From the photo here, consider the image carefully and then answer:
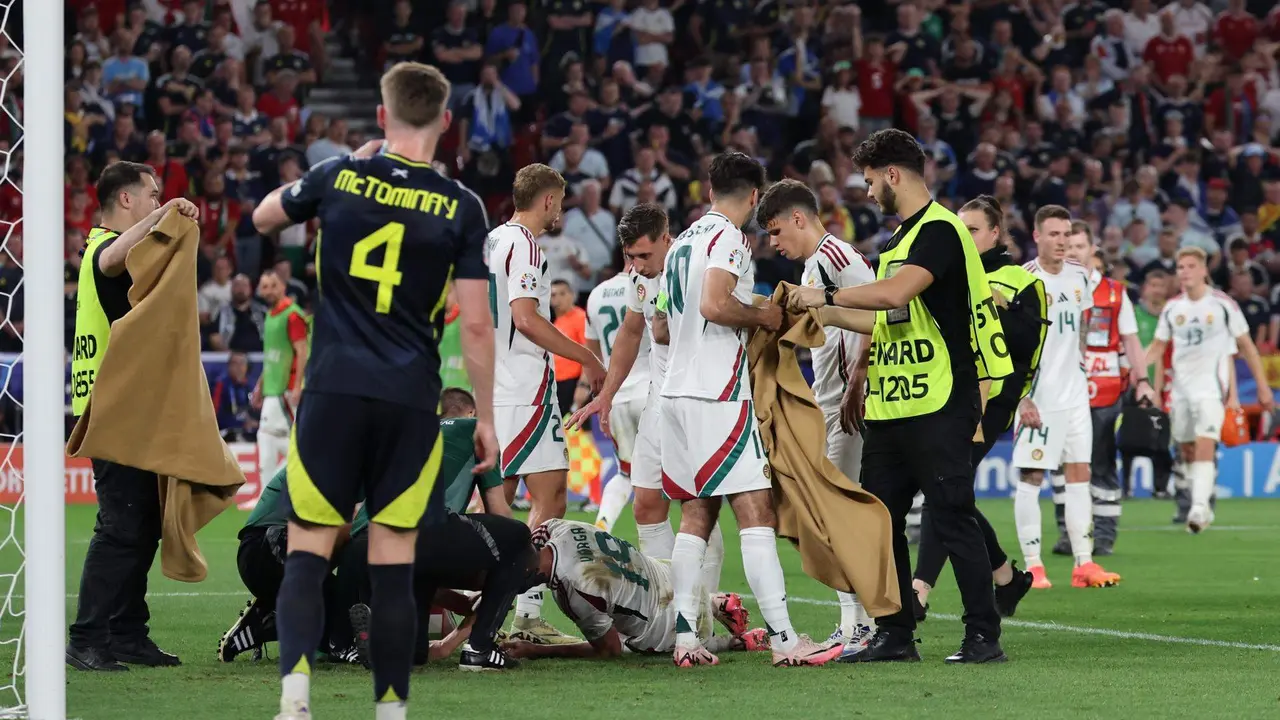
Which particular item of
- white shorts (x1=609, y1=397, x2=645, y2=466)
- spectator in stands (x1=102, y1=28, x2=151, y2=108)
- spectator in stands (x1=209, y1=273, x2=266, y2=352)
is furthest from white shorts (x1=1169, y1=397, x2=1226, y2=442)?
spectator in stands (x1=102, y1=28, x2=151, y2=108)

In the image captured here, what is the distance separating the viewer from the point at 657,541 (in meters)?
8.12

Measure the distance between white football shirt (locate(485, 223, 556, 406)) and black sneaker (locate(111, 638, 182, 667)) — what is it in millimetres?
2034

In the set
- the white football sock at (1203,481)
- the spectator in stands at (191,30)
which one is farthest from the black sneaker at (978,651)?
the spectator in stands at (191,30)

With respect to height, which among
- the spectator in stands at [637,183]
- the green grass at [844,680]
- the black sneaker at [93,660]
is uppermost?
the spectator in stands at [637,183]

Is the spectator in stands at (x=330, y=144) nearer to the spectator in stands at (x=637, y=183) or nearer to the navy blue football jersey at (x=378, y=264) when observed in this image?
the spectator in stands at (x=637, y=183)

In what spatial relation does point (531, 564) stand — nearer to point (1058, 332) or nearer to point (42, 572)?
point (42, 572)

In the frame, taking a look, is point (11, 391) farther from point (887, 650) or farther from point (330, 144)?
point (887, 650)

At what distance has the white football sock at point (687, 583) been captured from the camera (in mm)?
6922

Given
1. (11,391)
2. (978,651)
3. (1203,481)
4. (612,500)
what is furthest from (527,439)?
(11,391)

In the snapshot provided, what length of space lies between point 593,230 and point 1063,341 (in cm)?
955

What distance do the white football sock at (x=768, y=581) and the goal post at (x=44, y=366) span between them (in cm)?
276

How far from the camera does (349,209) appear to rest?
4992mm

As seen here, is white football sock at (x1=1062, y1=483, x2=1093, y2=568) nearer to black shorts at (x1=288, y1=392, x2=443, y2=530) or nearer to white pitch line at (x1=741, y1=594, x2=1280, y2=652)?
white pitch line at (x1=741, y1=594, x2=1280, y2=652)

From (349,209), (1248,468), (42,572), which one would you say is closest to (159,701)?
(42,572)
